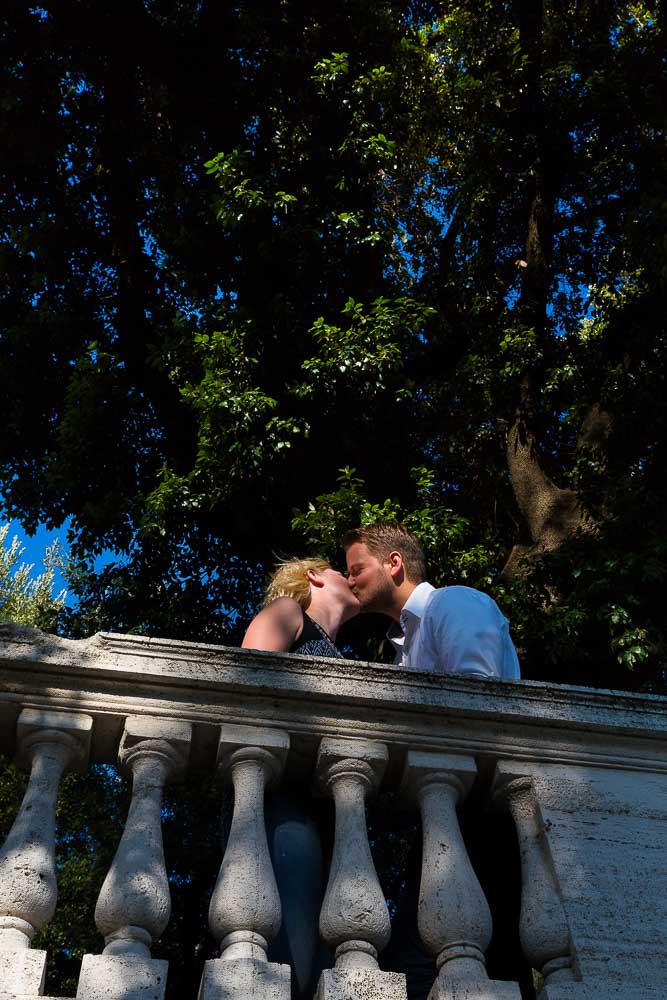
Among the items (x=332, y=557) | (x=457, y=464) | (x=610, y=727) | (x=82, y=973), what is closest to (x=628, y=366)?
(x=457, y=464)

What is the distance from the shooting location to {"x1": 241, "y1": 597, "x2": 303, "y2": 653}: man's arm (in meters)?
3.98

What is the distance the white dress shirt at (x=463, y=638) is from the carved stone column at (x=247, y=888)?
0.69m

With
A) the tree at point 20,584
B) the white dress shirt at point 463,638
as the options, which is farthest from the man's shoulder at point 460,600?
the tree at point 20,584

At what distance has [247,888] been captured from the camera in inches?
113

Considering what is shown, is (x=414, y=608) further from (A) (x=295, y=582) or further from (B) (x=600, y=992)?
(B) (x=600, y=992)

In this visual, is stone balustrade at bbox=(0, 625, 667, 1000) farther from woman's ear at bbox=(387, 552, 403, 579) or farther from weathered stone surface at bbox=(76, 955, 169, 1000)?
woman's ear at bbox=(387, 552, 403, 579)

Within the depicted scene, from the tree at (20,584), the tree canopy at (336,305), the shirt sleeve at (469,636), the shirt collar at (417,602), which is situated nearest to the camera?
the shirt sleeve at (469,636)

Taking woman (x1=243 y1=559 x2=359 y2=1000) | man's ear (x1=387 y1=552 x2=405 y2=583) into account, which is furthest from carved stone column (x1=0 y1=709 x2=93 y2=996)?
man's ear (x1=387 y1=552 x2=405 y2=583)

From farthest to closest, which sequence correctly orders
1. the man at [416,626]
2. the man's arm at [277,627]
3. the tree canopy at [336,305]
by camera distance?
the tree canopy at [336,305] < the man's arm at [277,627] < the man at [416,626]

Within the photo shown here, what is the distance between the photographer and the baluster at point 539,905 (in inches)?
117

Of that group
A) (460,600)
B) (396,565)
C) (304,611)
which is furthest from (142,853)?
(396,565)

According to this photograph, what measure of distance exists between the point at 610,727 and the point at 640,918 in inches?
24.7

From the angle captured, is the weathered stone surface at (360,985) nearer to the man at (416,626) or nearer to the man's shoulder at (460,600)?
the man at (416,626)

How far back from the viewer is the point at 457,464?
465 inches
